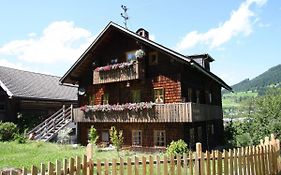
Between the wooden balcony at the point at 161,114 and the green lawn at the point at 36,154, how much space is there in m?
2.97

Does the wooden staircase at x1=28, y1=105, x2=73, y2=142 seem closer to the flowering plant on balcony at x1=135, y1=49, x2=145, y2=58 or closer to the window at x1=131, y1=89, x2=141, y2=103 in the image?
the window at x1=131, y1=89, x2=141, y2=103

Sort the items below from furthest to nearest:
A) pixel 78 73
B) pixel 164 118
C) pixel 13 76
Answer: pixel 13 76
pixel 78 73
pixel 164 118

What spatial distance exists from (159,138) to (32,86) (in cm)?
1870

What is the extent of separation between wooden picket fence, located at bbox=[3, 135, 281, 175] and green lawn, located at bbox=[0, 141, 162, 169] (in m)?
9.39

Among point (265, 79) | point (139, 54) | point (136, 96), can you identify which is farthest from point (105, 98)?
point (265, 79)

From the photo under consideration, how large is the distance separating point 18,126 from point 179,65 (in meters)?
18.8

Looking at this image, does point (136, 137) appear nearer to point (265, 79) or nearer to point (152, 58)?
point (152, 58)

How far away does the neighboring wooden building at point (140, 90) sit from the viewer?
77.3 feet

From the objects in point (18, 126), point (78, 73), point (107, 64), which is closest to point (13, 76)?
point (18, 126)

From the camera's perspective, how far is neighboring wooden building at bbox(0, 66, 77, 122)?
33.5 m

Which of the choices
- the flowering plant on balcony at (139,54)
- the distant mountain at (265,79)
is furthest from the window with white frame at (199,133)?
the distant mountain at (265,79)

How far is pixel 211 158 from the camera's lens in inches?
365

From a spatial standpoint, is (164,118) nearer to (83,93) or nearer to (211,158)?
(83,93)

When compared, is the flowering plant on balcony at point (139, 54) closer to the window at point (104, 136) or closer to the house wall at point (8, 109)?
the window at point (104, 136)
